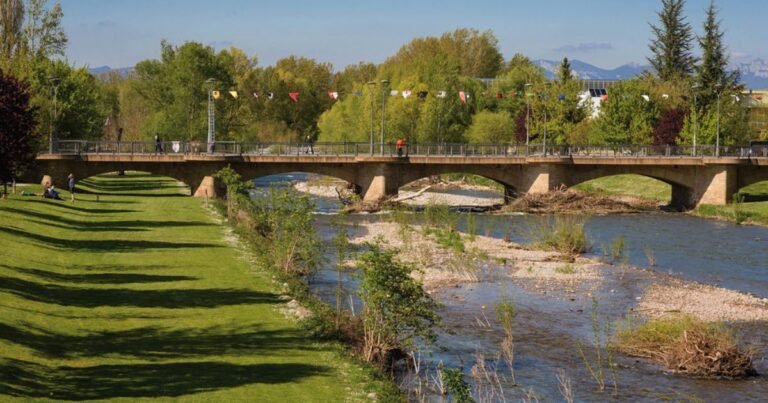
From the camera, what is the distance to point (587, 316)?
127ft

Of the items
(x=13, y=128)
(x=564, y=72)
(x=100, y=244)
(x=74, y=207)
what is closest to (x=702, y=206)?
(x=564, y=72)

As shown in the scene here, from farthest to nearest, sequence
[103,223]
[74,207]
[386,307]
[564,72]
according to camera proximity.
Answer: [564,72], [74,207], [103,223], [386,307]

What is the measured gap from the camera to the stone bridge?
82250 mm

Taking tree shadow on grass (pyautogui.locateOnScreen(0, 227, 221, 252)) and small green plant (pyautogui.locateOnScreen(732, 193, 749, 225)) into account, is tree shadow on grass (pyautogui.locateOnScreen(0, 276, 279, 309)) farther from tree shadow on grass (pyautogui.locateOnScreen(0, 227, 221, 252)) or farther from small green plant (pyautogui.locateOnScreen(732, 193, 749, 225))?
small green plant (pyautogui.locateOnScreen(732, 193, 749, 225))

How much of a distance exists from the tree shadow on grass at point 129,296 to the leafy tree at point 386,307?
6804 mm

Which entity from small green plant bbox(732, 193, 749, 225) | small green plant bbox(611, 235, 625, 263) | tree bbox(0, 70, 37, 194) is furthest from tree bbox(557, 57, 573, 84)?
tree bbox(0, 70, 37, 194)

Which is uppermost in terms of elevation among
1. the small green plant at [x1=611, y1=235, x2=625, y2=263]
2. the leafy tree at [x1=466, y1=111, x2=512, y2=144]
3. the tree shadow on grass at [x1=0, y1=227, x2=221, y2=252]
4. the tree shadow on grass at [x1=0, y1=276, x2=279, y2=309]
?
the leafy tree at [x1=466, y1=111, x2=512, y2=144]

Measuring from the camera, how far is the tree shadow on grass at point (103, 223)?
54744 mm

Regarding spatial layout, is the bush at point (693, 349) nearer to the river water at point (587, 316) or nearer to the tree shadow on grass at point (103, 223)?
the river water at point (587, 316)

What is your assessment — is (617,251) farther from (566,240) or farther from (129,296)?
(129,296)

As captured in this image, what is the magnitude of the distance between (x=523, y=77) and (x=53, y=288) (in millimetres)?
106688

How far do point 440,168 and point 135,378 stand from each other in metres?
64.1

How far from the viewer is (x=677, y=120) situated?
354 feet

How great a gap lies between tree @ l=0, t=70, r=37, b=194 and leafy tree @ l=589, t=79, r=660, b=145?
6607 centimetres
